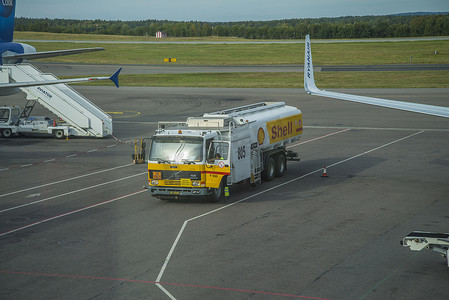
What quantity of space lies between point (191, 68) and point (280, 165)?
79.7 metres

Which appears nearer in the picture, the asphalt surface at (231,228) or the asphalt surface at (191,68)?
the asphalt surface at (231,228)

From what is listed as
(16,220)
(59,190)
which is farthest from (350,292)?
(59,190)

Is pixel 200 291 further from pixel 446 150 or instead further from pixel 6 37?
pixel 6 37

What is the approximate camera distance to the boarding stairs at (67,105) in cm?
4531

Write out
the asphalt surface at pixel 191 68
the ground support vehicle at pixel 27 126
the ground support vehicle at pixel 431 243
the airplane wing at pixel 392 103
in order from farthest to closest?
the asphalt surface at pixel 191 68, the ground support vehicle at pixel 27 126, the airplane wing at pixel 392 103, the ground support vehicle at pixel 431 243

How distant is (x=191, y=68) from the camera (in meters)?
110

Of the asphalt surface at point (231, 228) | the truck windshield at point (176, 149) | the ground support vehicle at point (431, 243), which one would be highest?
the truck windshield at point (176, 149)

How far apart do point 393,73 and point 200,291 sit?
82867mm

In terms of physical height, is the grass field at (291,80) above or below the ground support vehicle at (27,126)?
above

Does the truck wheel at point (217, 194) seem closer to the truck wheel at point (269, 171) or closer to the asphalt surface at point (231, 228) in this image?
the asphalt surface at point (231, 228)

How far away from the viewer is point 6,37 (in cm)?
4856

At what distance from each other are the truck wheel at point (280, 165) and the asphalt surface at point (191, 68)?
6883 cm

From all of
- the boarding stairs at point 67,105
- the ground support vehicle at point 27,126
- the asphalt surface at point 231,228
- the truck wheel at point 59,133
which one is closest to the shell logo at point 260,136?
the asphalt surface at point 231,228

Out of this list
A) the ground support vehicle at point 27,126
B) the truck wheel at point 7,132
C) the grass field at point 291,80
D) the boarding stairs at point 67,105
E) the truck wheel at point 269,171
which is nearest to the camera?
the truck wheel at point 269,171
